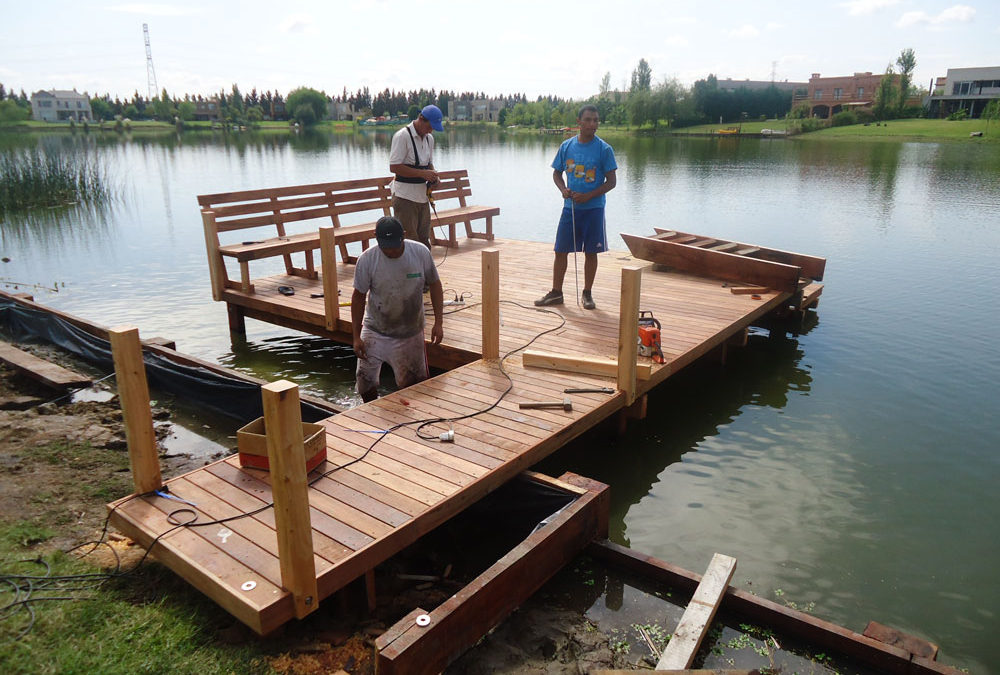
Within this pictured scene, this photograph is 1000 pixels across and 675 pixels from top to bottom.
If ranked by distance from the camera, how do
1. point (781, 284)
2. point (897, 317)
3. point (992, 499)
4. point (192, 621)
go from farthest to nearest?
point (897, 317) < point (781, 284) < point (992, 499) < point (192, 621)

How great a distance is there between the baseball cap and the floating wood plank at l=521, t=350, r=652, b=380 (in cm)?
171

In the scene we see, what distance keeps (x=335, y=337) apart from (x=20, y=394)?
3.19 m

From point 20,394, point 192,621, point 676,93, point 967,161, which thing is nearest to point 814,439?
point 192,621

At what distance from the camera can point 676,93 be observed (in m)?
81.2

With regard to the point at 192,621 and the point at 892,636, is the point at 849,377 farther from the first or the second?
the point at 192,621

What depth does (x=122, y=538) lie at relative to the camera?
3998 millimetres

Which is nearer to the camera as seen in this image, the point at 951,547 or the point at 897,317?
the point at 951,547

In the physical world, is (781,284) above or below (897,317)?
above

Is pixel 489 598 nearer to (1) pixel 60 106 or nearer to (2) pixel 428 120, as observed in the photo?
(2) pixel 428 120

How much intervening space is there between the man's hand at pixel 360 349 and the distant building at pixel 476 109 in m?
150

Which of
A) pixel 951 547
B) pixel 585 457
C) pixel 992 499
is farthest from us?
pixel 585 457

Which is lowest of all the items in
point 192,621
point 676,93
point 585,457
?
point 585,457

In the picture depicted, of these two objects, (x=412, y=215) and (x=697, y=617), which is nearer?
(x=697, y=617)

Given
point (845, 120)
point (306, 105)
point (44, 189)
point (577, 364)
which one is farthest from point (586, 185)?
point (306, 105)
